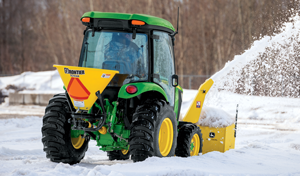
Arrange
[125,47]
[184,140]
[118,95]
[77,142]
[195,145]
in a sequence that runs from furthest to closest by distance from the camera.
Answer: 1. [195,145]
2. [184,140]
3. [77,142]
4. [125,47]
5. [118,95]

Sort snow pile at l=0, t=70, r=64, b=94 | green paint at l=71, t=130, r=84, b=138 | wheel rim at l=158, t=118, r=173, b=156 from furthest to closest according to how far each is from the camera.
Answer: snow pile at l=0, t=70, r=64, b=94 → green paint at l=71, t=130, r=84, b=138 → wheel rim at l=158, t=118, r=173, b=156

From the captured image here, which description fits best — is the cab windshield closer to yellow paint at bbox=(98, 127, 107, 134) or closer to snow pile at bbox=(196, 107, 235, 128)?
yellow paint at bbox=(98, 127, 107, 134)

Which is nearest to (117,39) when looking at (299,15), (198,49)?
(299,15)

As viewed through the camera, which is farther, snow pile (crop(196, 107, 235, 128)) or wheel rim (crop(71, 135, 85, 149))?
snow pile (crop(196, 107, 235, 128))

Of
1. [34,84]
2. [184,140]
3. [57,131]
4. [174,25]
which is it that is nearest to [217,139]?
[184,140]

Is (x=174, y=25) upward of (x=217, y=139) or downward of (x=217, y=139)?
upward

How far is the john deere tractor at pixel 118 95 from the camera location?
456 centimetres

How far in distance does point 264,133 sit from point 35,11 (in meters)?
41.2

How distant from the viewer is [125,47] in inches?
203

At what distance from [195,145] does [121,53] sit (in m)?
2.32

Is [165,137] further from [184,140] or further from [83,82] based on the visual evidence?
[83,82]

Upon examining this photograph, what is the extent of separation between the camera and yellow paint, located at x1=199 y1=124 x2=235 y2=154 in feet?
22.2

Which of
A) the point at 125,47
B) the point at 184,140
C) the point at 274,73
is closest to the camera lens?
the point at 125,47

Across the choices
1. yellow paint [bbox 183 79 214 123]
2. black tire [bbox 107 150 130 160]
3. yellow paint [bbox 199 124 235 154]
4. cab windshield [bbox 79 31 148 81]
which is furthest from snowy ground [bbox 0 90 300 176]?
cab windshield [bbox 79 31 148 81]
